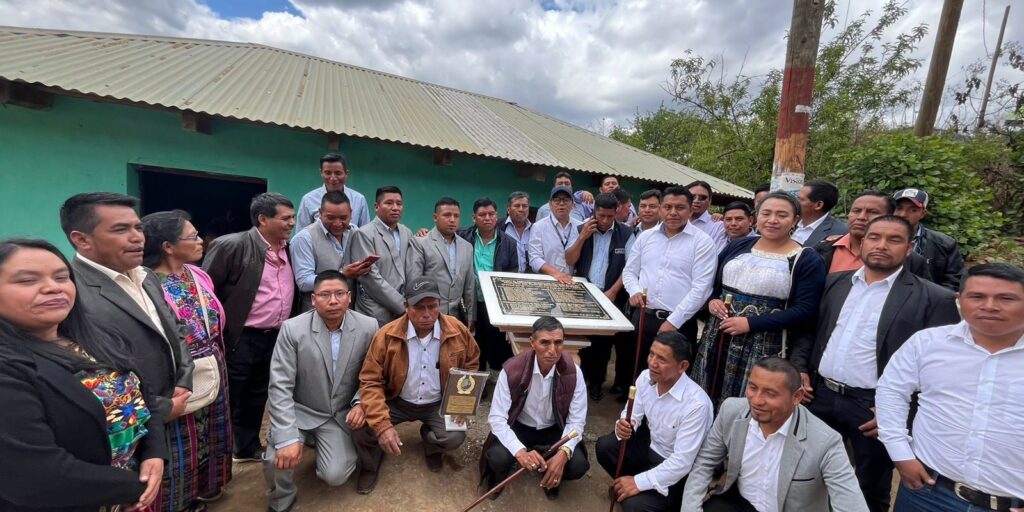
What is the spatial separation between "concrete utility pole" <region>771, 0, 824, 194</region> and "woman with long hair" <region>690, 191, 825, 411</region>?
1.98 m

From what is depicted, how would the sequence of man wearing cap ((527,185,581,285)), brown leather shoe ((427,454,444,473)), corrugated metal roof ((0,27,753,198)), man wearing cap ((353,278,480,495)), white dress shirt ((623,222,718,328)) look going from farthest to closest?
corrugated metal roof ((0,27,753,198))
man wearing cap ((527,185,581,285))
white dress shirt ((623,222,718,328))
brown leather shoe ((427,454,444,473))
man wearing cap ((353,278,480,495))

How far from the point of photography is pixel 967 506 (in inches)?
78.4

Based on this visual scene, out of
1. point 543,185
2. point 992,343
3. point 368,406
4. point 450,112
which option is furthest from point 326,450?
point 450,112

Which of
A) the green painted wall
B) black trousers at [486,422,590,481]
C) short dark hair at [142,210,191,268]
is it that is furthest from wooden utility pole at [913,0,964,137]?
short dark hair at [142,210,191,268]

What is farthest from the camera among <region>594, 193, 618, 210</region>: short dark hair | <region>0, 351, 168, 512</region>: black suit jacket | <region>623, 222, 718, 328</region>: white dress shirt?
<region>594, 193, 618, 210</region>: short dark hair

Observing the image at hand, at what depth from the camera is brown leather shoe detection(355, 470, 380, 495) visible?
3086 millimetres

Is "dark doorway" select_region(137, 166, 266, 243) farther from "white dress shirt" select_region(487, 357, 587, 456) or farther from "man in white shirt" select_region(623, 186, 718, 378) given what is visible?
"man in white shirt" select_region(623, 186, 718, 378)

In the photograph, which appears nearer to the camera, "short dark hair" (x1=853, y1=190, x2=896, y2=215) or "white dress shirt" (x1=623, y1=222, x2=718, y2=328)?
"short dark hair" (x1=853, y1=190, x2=896, y2=215)

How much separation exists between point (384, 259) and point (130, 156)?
3935 mm

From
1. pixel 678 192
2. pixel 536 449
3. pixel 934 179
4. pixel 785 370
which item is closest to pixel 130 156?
pixel 536 449

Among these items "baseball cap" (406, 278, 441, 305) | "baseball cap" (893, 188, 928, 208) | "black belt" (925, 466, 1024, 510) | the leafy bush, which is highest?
the leafy bush

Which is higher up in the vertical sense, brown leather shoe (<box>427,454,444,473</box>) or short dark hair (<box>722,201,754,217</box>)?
short dark hair (<box>722,201,754,217</box>)

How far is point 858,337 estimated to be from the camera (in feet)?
8.40

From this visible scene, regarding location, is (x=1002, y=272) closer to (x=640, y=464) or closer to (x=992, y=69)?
(x=640, y=464)
